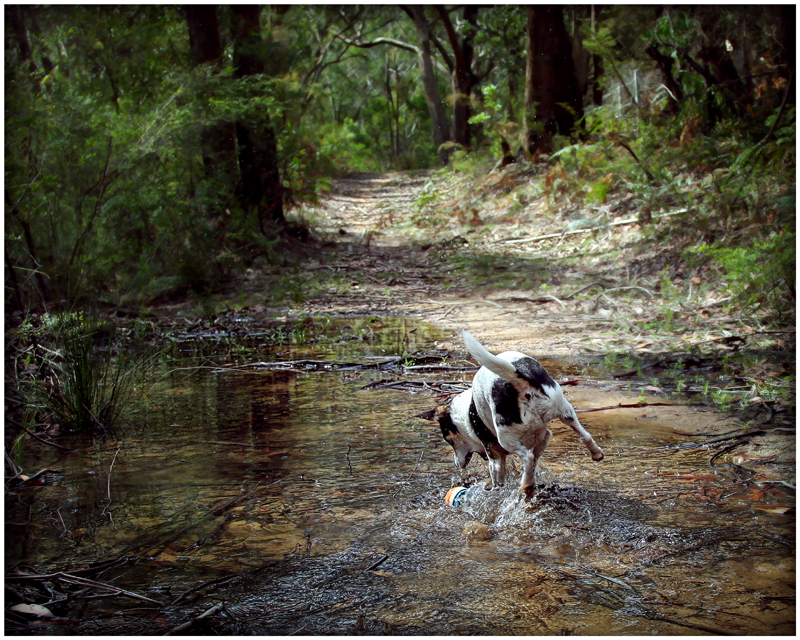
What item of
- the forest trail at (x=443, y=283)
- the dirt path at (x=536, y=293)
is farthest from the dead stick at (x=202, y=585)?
the forest trail at (x=443, y=283)

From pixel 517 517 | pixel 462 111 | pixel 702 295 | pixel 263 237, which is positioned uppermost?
pixel 462 111

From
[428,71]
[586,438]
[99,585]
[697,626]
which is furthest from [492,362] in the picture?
[428,71]

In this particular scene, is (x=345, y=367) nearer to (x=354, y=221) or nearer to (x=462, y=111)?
(x=354, y=221)

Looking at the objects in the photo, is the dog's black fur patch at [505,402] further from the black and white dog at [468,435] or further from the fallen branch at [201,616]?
the fallen branch at [201,616]

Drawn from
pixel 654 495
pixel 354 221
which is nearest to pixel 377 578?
pixel 654 495

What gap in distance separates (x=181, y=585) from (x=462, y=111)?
26.9m

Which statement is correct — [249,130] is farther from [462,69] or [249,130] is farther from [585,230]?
[462,69]

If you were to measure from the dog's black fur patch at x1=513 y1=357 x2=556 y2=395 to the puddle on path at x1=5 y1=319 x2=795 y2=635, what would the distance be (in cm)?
67

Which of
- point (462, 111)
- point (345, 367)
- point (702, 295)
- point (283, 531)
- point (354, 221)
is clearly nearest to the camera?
point (283, 531)

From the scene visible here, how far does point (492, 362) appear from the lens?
315 centimetres

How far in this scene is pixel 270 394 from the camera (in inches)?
239

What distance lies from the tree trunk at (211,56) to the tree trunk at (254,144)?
0.74ft

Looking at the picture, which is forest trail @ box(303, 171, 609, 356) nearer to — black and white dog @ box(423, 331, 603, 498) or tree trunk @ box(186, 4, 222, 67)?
black and white dog @ box(423, 331, 603, 498)

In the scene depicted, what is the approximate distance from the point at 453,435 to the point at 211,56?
10645 mm
